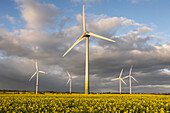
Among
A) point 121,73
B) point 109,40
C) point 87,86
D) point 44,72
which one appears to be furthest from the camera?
point 121,73

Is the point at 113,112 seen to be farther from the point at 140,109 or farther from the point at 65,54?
the point at 65,54

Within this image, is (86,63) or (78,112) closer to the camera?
(78,112)

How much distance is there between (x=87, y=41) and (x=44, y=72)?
28.1m

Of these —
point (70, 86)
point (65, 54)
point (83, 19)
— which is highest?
point (83, 19)

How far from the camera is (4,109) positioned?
1984 cm

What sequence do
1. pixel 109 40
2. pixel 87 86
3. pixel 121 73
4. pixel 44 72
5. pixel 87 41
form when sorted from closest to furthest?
pixel 109 40, pixel 87 86, pixel 87 41, pixel 44 72, pixel 121 73

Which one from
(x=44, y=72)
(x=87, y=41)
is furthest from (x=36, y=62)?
(x=87, y=41)

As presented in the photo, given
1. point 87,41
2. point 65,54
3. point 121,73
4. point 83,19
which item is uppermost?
point 83,19

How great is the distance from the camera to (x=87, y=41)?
A: 2714 inches

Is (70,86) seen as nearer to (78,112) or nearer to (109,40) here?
(109,40)

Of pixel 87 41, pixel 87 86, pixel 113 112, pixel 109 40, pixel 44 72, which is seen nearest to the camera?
pixel 113 112

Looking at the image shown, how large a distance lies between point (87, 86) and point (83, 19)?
85.7ft

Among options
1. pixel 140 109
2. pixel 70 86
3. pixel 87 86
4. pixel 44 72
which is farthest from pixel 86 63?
pixel 140 109

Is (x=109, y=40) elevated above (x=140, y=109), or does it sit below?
above
